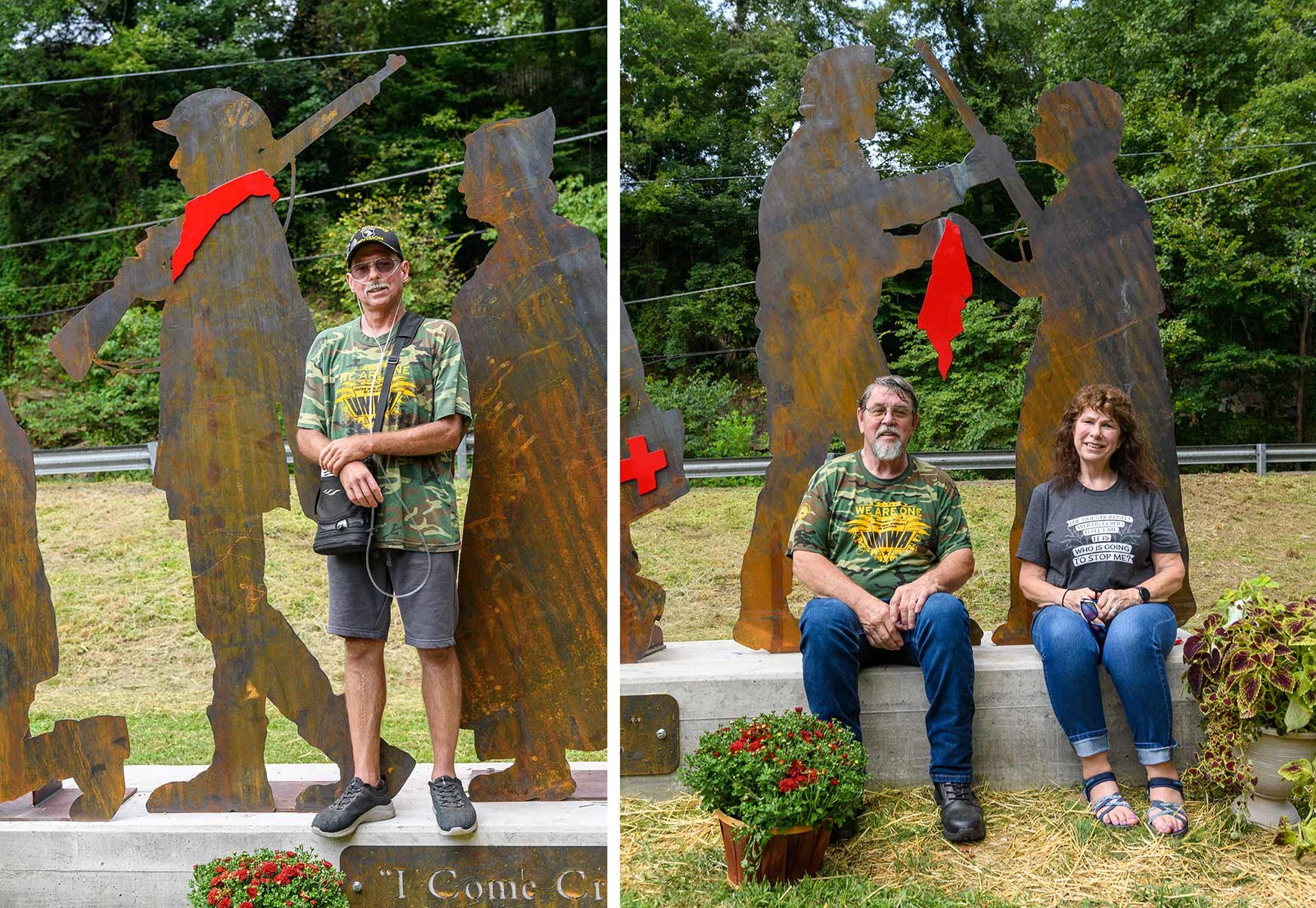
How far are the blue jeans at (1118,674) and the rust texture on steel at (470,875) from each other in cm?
143

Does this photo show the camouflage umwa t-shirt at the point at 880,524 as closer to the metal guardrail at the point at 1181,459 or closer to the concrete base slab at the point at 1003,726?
the concrete base slab at the point at 1003,726

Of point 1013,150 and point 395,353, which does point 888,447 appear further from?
point 1013,150

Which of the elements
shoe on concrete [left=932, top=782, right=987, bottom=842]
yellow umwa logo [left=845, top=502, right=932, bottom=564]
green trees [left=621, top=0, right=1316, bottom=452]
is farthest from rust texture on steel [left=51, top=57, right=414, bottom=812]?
green trees [left=621, top=0, right=1316, bottom=452]

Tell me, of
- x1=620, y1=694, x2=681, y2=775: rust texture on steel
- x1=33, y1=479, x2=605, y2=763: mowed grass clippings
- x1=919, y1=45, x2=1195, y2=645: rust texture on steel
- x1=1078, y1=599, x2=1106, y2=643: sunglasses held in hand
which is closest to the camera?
x1=1078, y1=599, x2=1106, y2=643: sunglasses held in hand

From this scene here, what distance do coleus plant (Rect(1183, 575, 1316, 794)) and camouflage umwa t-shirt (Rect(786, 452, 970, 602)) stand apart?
2.46 ft

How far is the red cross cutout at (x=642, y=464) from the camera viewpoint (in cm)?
364

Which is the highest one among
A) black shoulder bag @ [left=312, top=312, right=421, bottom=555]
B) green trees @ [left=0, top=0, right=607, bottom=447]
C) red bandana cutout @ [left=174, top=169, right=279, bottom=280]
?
green trees @ [left=0, top=0, right=607, bottom=447]

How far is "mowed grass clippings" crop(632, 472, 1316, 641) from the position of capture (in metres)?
6.22

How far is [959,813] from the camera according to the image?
10.3 ft

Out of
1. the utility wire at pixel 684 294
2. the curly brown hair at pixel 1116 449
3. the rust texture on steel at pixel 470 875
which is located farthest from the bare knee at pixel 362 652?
the utility wire at pixel 684 294

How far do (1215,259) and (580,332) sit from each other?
237 inches

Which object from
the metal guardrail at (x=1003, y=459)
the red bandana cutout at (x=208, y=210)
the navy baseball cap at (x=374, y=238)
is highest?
the red bandana cutout at (x=208, y=210)

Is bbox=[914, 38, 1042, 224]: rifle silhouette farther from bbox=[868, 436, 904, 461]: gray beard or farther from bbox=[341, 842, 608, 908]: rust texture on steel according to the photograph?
bbox=[341, 842, 608, 908]: rust texture on steel

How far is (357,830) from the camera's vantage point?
10.2 feet
